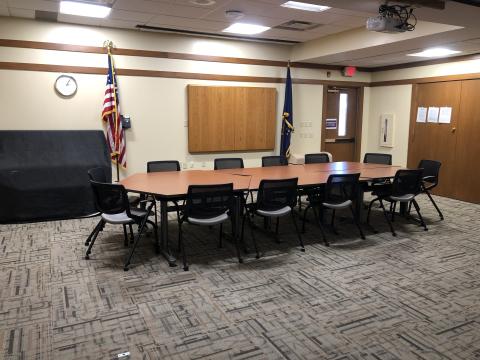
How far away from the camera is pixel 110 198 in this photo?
12.7 ft

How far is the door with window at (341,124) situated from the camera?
8352mm

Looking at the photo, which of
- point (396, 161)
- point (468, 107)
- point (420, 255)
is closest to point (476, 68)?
point (468, 107)

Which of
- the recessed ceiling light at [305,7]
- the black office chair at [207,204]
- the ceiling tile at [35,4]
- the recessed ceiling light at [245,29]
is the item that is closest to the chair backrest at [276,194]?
the black office chair at [207,204]

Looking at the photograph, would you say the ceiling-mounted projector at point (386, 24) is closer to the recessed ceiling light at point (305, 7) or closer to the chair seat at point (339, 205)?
the recessed ceiling light at point (305, 7)

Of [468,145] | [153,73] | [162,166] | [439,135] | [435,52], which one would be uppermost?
[435,52]

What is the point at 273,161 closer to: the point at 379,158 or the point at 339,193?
the point at 339,193

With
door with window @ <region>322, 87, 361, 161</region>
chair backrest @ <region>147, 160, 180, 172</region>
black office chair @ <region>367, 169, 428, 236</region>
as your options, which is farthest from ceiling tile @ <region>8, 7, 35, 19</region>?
door with window @ <region>322, 87, 361, 161</region>

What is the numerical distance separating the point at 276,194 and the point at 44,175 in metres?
3.25

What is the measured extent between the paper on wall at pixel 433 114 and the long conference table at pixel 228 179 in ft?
6.52

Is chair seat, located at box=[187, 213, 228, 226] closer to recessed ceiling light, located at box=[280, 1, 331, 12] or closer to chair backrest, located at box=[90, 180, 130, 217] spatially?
chair backrest, located at box=[90, 180, 130, 217]

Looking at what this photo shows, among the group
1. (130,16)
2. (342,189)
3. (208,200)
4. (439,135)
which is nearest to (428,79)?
(439,135)

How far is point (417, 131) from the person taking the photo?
7727mm

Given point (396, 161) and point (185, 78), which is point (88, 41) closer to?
point (185, 78)

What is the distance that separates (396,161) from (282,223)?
3994mm
